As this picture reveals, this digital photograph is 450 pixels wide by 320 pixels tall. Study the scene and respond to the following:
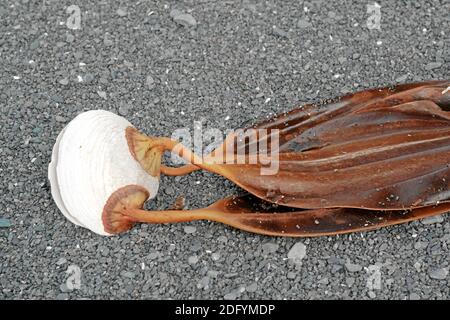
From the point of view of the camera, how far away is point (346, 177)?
2012 mm

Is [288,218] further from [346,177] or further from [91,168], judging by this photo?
[91,168]

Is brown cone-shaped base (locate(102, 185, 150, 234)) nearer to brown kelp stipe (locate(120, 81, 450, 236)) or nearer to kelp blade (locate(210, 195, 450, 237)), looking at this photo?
brown kelp stipe (locate(120, 81, 450, 236))

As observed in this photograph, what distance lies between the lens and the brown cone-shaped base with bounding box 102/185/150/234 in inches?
79.3

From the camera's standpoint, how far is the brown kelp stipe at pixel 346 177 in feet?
6.59

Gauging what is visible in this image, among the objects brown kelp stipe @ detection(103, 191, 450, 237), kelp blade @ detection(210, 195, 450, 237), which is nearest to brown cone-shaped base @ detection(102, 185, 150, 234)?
brown kelp stipe @ detection(103, 191, 450, 237)

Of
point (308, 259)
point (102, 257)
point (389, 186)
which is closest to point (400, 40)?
point (389, 186)

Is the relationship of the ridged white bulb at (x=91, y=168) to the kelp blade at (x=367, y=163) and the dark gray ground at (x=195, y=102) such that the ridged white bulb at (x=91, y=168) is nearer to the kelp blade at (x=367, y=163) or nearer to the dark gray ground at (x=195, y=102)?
the dark gray ground at (x=195, y=102)

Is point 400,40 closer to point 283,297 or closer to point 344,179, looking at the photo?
point 344,179

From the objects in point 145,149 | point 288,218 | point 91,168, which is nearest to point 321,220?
point 288,218

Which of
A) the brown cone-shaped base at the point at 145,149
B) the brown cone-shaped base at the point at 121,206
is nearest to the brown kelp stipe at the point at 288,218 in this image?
the brown cone-shaped base at the point at 121,206

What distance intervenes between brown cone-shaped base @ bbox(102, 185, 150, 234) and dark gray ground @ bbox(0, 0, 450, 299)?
5cm

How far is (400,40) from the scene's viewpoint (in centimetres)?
264

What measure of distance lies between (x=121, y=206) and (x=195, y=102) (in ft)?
1.90

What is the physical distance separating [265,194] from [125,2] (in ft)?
3.79
